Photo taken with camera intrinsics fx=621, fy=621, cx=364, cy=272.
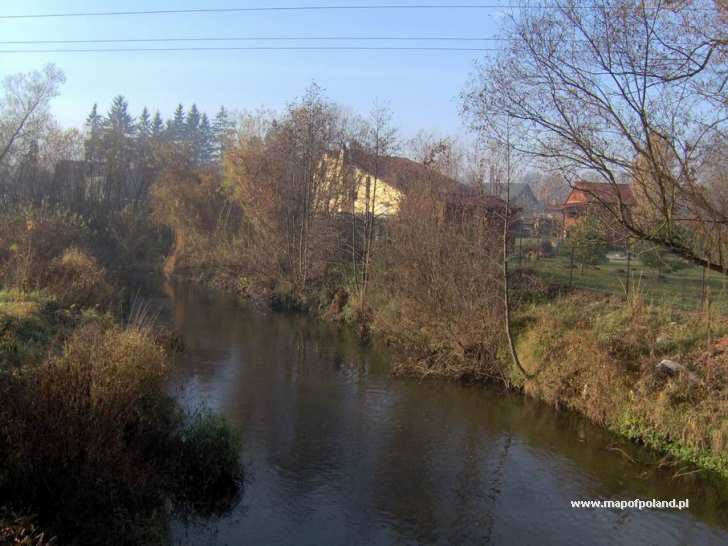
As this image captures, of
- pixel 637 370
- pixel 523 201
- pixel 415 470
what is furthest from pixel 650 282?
pixel 415 470

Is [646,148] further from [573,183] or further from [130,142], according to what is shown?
[130,142]

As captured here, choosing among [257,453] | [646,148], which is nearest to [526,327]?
[646,148]

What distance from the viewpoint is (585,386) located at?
13523mm

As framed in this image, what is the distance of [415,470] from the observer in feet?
34.3

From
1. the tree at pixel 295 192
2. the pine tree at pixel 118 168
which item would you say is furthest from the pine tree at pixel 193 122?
the tree at pixel 295 192

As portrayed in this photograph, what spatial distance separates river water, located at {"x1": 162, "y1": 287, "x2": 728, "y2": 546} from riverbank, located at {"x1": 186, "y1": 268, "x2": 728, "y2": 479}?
49 cm

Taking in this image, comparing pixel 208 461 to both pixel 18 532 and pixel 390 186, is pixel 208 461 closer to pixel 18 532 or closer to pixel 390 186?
pixel 18 532

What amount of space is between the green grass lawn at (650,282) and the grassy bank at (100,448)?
11567mm

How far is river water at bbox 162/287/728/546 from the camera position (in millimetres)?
8555

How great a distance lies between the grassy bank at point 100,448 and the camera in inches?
274

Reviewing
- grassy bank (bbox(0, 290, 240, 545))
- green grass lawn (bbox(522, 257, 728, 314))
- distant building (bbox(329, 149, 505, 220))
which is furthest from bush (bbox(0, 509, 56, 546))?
green grass lawn (bbox(522, 257, 728, 314))

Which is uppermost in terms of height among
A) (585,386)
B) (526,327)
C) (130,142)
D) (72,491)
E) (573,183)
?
(130,142)

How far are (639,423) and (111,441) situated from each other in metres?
9.56

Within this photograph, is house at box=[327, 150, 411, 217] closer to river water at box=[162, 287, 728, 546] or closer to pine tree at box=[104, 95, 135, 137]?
river water at box=[162, 287, 728, 546]
